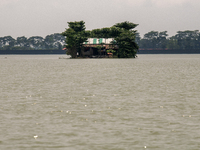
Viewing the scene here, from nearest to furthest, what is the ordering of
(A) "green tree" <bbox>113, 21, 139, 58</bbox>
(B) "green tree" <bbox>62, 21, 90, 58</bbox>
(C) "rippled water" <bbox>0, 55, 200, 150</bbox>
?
(C) "rippled water" <bbox>0, 55, 200, 150</bbox>, (A) "green tree" <bbox>113, 21, 139, 58</bbox>, (B) "green tree" <bbox>62, 21, 90, 58</bbox>

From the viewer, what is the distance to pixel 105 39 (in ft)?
428

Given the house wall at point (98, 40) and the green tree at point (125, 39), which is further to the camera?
the house wall at point (98, 40)

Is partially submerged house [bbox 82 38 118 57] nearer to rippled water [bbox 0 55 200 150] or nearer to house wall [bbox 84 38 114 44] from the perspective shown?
house wall [bbox 84 38 114 44]

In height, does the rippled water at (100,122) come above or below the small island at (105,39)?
below

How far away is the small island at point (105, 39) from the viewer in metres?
123

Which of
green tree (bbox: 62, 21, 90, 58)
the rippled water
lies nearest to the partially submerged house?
green tree (bbox: 62, 21, 90, 58)

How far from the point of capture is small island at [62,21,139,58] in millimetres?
122625

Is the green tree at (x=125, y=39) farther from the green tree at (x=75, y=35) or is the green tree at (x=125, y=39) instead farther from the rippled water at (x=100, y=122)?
the rippled water at (x=100, y=122)

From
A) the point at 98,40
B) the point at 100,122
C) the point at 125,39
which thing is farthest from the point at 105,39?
the point at 100,122

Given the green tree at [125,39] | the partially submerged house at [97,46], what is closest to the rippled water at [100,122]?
the green tree at [125,39]

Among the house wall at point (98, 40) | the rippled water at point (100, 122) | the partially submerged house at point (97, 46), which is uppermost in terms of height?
the house wall at point (98, 40)

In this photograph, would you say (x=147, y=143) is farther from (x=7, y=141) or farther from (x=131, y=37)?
(x=131, y=37)

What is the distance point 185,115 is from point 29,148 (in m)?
7.22

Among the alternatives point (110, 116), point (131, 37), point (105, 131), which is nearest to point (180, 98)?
point (110, 116)
